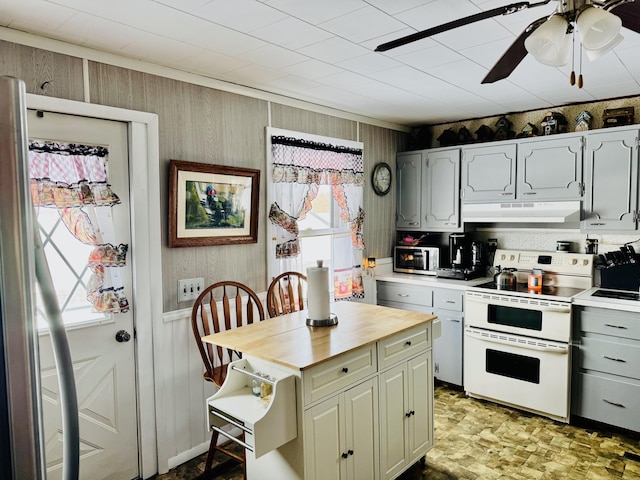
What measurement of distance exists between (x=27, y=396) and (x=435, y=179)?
415cm

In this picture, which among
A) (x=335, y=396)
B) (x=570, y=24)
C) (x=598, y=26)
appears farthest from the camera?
(x=335, y=396)

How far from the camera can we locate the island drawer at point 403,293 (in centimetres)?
416

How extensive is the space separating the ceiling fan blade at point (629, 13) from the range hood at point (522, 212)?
87.5 inches

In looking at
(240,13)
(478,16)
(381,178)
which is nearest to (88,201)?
(240,13)

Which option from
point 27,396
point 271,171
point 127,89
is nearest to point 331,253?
point 271,171

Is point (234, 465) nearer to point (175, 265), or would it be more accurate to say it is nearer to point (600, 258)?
point (175, 265)

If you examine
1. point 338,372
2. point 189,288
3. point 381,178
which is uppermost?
point 381,178

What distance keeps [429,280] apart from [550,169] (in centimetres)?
138

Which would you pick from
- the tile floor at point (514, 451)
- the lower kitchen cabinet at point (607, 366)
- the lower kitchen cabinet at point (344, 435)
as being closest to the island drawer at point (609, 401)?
the lower kitchen cabinet at point (607, 366)

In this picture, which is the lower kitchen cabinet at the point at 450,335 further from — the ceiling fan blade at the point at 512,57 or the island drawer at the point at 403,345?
the ceiling fan blade at the point at 512,57

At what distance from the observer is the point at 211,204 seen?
3012 millimetres

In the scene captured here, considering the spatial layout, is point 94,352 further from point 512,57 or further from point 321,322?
point 512,57

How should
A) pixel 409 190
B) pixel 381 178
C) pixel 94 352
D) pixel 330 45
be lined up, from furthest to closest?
pixel 409 190
pixel 381 178
pixel 94 352
pixel 330 45

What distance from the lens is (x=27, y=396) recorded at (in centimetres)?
70
